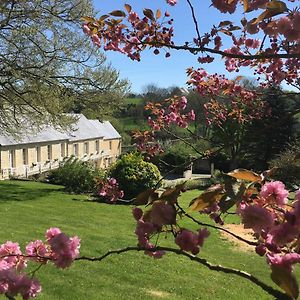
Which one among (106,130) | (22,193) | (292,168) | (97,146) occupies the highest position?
(106,130)

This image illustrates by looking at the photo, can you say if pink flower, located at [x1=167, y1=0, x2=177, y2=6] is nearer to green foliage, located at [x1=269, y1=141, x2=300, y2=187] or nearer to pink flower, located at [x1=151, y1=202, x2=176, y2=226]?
green foliage, located at [x1=269, y1=141, x2=300, y2=187]

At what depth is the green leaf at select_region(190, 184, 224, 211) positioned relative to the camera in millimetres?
1628

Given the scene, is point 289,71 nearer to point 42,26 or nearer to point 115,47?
point 115,47

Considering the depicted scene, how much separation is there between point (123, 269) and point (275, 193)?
5601mm

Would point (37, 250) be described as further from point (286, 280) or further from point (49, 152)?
point (49, 152)

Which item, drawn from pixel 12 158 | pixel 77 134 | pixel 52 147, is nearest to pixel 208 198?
pixel 12 158

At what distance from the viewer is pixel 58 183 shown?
2341 centimetres

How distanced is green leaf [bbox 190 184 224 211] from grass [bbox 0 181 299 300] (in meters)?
4.34

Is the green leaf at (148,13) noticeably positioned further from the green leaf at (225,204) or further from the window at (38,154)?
the window at (38,154)

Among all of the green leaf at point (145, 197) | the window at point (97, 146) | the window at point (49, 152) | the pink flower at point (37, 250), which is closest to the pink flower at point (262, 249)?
the green leaf at point (145, 197)

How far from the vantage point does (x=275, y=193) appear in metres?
1.66

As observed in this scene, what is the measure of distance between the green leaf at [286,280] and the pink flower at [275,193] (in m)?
0.35

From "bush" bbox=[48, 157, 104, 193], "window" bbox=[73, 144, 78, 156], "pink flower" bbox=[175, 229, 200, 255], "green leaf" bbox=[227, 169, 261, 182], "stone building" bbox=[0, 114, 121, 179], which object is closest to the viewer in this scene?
"green leaf" bbox=[227, 169, 261, 182]

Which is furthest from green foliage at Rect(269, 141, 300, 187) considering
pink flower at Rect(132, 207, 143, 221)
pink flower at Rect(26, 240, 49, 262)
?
pink flower at Rect(26, 240, 49, 262)
